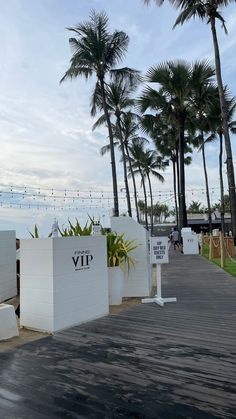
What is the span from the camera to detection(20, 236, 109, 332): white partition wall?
518cm

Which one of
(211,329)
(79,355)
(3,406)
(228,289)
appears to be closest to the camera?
(3,406)

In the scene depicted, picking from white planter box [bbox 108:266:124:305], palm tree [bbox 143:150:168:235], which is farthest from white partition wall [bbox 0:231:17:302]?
palm tree [bbox 143:150:168:235]

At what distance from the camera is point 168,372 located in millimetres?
3561

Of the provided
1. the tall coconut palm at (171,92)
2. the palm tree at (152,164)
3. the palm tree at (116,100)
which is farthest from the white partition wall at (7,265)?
the palm tree at (152,164)

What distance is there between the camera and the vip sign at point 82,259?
18.4 ft

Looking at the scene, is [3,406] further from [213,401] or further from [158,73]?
[158,73]

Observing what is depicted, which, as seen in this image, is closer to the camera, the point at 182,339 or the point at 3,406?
the point at 3,406

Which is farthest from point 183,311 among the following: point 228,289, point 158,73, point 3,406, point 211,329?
point 158,73

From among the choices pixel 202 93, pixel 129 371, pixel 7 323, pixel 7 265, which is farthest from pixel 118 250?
pixel 202 93

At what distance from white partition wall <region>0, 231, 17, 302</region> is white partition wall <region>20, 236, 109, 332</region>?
12.2 ft

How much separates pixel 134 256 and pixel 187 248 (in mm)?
13906

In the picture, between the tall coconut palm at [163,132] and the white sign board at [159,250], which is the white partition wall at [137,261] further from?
the tall coconut palm at [163,132]

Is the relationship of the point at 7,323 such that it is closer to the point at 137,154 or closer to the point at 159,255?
the point at 159,255

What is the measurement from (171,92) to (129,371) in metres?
18.8
